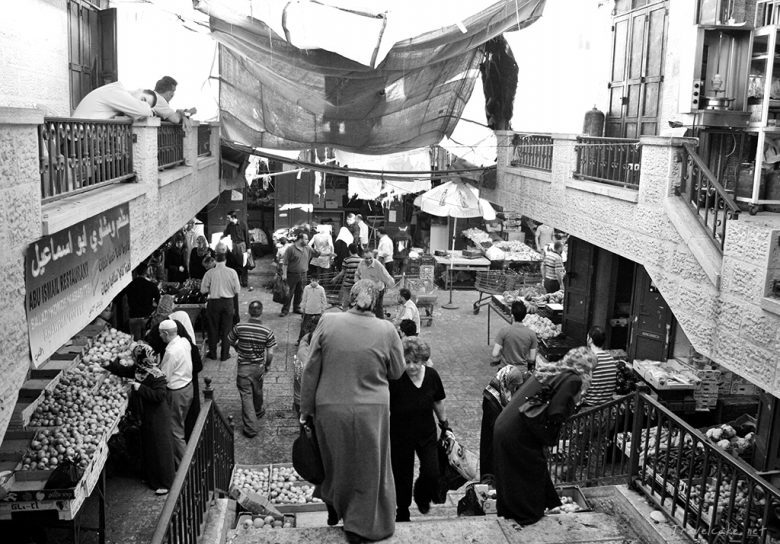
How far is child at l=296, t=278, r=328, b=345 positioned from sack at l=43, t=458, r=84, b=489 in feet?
24.2

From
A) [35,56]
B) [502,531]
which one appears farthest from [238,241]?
[502,531]

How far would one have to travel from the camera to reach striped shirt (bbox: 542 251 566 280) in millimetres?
17422

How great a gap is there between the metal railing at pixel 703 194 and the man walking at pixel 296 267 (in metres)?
9.64

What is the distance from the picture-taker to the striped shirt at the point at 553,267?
1742cm

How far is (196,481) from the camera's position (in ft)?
16.5

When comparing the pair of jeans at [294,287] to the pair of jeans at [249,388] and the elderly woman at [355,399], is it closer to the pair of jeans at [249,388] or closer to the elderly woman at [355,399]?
the pair of jeans at [249,388]

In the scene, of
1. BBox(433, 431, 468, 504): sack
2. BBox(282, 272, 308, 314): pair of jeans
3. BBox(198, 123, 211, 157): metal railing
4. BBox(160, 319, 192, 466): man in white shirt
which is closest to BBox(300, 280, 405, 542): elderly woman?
BBox(433, 431, 468, 504): sack

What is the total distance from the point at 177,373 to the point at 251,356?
1779 mm

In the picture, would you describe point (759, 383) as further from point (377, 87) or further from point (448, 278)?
point (448, 278)

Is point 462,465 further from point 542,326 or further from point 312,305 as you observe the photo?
point 542,326

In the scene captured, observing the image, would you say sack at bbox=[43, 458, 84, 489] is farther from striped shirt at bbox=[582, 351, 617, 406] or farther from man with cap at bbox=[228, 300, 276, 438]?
striped shirt at bbox=[582, 351, 617, 406]

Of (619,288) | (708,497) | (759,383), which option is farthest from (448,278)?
(759,383)

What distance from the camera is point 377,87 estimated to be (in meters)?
11.9

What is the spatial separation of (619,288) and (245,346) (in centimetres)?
654
